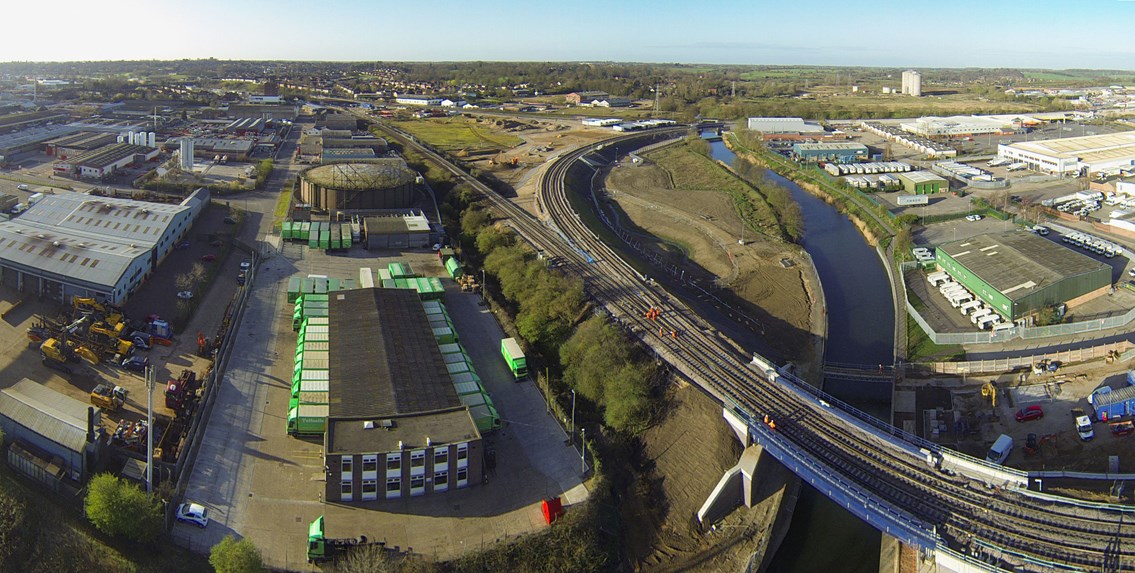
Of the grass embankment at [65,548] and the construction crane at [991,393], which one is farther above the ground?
the construction crane at [991,393]

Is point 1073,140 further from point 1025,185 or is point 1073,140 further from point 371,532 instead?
point 371,532

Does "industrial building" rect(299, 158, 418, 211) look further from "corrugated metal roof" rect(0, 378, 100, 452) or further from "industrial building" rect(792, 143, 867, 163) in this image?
"industrial building" rect(792, 143, 867, 163)

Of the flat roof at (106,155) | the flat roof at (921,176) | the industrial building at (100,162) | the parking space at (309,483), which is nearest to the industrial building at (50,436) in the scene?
the parking space at (309,483)

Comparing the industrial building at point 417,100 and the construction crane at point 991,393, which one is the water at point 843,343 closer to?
the construction crane at point 991,393

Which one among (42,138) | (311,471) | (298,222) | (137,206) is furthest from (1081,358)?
(42,138)

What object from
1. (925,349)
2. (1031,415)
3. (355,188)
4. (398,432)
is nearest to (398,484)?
(398,432)

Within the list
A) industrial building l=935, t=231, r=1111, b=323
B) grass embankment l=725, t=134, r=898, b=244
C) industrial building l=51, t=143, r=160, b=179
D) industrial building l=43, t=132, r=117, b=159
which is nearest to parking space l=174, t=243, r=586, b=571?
industrial building l=935, t=231, r=1111, b=323
